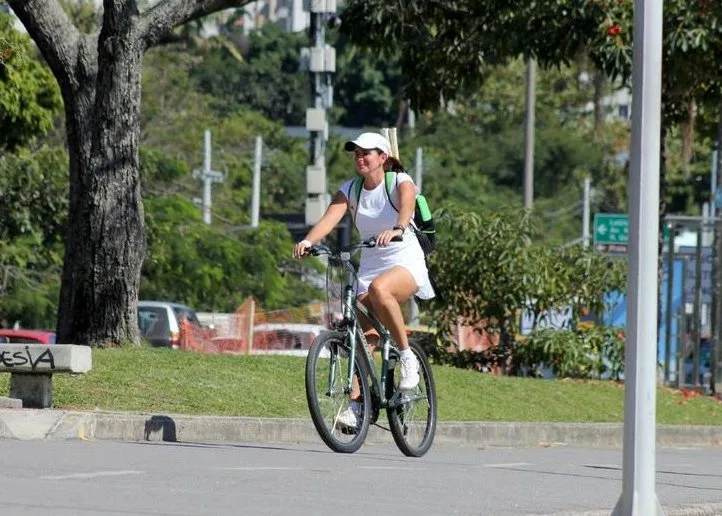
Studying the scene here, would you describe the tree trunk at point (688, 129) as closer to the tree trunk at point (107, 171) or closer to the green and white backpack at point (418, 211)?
the tree trunk at point (107, 171)

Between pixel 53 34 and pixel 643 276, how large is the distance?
30.0 feet

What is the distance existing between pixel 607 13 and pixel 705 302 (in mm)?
7443

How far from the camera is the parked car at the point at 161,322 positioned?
26656mm

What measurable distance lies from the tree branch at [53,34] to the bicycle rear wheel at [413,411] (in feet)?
19.4

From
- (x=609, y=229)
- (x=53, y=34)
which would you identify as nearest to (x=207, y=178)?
(x=609, y=229)

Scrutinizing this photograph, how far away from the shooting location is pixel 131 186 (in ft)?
49.4

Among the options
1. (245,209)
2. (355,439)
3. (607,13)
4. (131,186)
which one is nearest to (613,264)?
(607,13)

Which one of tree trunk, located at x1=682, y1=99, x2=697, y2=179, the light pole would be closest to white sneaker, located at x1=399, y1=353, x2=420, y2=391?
tree trunk, located at x1=682, y1=99, x2=697, y2=179

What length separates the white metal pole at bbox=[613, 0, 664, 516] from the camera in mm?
7094

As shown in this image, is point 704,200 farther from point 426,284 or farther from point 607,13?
point 426,284

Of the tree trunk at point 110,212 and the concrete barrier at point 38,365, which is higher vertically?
the tree trunk at point 110,212

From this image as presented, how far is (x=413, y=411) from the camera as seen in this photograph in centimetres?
1048

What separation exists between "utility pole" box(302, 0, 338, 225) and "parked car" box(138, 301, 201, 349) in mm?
3628

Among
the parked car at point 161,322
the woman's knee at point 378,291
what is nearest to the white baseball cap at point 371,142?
the woman's knee at point 378,291
